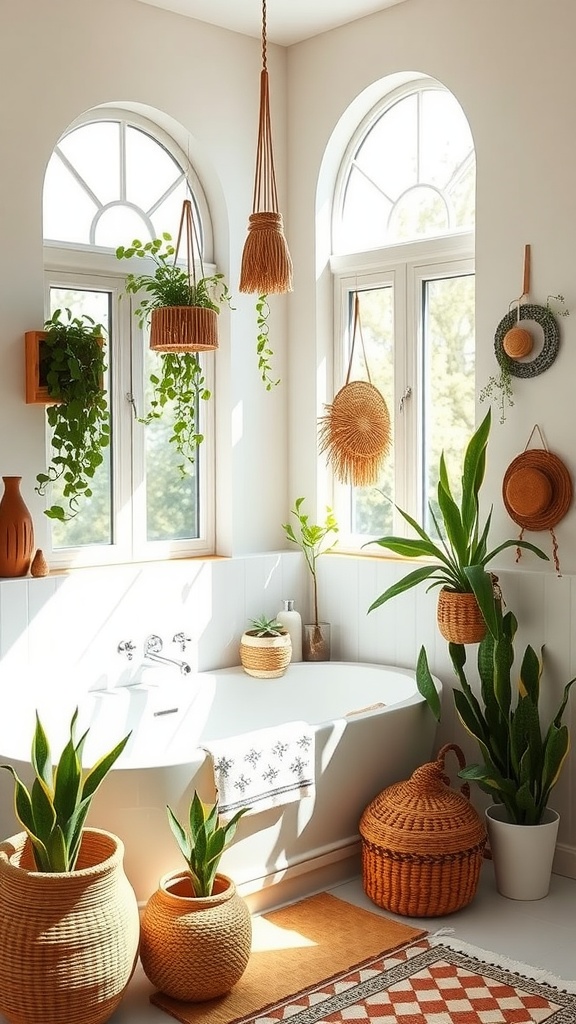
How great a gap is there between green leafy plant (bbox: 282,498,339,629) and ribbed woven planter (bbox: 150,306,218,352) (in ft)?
3.37

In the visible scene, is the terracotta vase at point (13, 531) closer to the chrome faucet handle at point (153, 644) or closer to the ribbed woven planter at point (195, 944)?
the chrome faucet handle at point (153, 644)

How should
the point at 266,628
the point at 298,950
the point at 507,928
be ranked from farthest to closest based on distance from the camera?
the point at 266,628
the point at 507,928
the point at 298,950

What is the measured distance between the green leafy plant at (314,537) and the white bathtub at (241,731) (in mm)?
430

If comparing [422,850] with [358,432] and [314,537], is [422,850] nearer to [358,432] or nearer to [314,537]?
[314,537]

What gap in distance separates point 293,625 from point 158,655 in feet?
2.09

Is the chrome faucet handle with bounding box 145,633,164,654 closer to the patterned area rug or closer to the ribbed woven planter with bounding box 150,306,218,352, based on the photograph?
the ribbed woven planter with bounding box 150,306,218,352

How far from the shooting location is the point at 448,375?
421 centimetres

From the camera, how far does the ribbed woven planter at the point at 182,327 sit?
3.78 meters

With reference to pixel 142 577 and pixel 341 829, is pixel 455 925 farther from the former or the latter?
pixel 142 577

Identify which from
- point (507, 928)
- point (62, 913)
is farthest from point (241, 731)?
point (62, 913)

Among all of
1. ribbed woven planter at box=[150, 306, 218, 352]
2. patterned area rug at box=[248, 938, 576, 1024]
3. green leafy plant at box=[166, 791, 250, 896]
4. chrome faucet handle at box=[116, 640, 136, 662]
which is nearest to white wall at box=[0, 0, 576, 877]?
chrome faucet handle at box=[116, 640, 136, 662]

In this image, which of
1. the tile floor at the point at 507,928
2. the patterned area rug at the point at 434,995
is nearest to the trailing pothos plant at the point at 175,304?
the tile floor at the point at 507,928

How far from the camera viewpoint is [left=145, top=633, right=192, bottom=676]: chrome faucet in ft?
13.1

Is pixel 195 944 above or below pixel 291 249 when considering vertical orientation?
below
